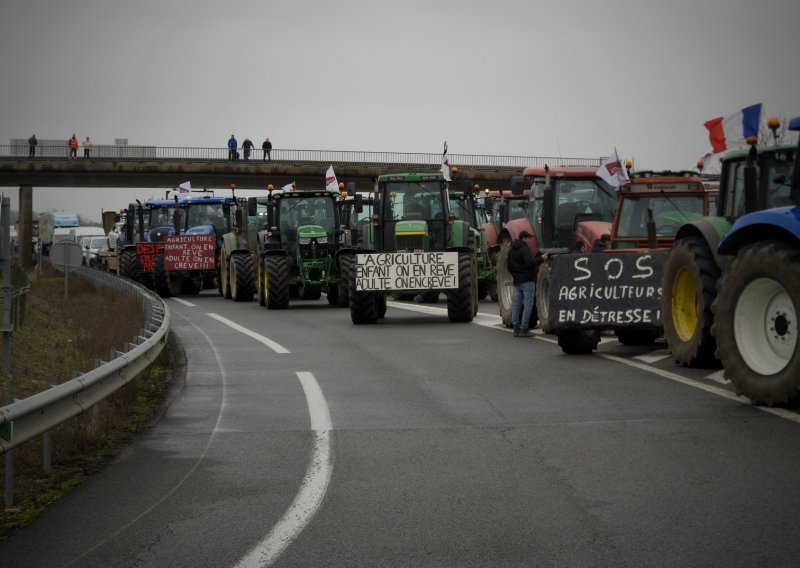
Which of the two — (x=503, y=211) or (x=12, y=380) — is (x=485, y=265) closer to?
(x=503, y=211)

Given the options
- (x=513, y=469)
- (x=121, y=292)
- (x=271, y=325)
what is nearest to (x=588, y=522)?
(x=513, y=469)

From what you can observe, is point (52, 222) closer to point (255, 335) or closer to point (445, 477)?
point (255, 335)

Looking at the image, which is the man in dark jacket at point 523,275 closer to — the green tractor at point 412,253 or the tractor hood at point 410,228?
the green tractor at point 412,253

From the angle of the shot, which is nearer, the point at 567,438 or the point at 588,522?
the point at 588,522

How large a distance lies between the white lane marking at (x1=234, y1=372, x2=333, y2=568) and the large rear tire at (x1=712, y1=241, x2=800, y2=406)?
3.62m

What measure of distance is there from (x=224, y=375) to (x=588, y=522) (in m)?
9.22

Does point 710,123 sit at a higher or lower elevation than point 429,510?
higher

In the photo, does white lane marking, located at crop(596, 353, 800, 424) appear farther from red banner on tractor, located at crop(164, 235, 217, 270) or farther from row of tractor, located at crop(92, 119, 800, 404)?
red banner on tractor, located at crop(164, 235, 217, 270)

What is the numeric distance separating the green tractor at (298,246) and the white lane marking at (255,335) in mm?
2453

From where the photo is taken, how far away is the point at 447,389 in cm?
1370

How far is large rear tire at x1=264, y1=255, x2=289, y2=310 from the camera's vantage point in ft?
104

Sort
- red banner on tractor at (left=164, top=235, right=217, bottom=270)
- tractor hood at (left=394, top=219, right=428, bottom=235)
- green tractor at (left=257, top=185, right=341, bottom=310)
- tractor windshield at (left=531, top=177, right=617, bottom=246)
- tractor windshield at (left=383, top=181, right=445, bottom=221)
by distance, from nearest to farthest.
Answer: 1. tractor windshield at (left=531, top=177, right=617, bottom=246)
2. tractor hood at (left=394, top=219, right=428, bottom=235)
3. tractor windshield at (left=383, top=181, right=445, bottom=221)
4. green tractor at (left=257, top=185, right=341, bottom=310)
5. red banner on tractor at (left=164, top=235, right=217, bottom=270)

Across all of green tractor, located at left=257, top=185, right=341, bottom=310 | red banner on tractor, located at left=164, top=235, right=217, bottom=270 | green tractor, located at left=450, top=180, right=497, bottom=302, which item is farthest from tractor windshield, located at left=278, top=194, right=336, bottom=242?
red banner on tractor, located at left=164, top=235, right=217, bottom=270

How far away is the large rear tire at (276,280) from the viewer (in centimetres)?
3166
